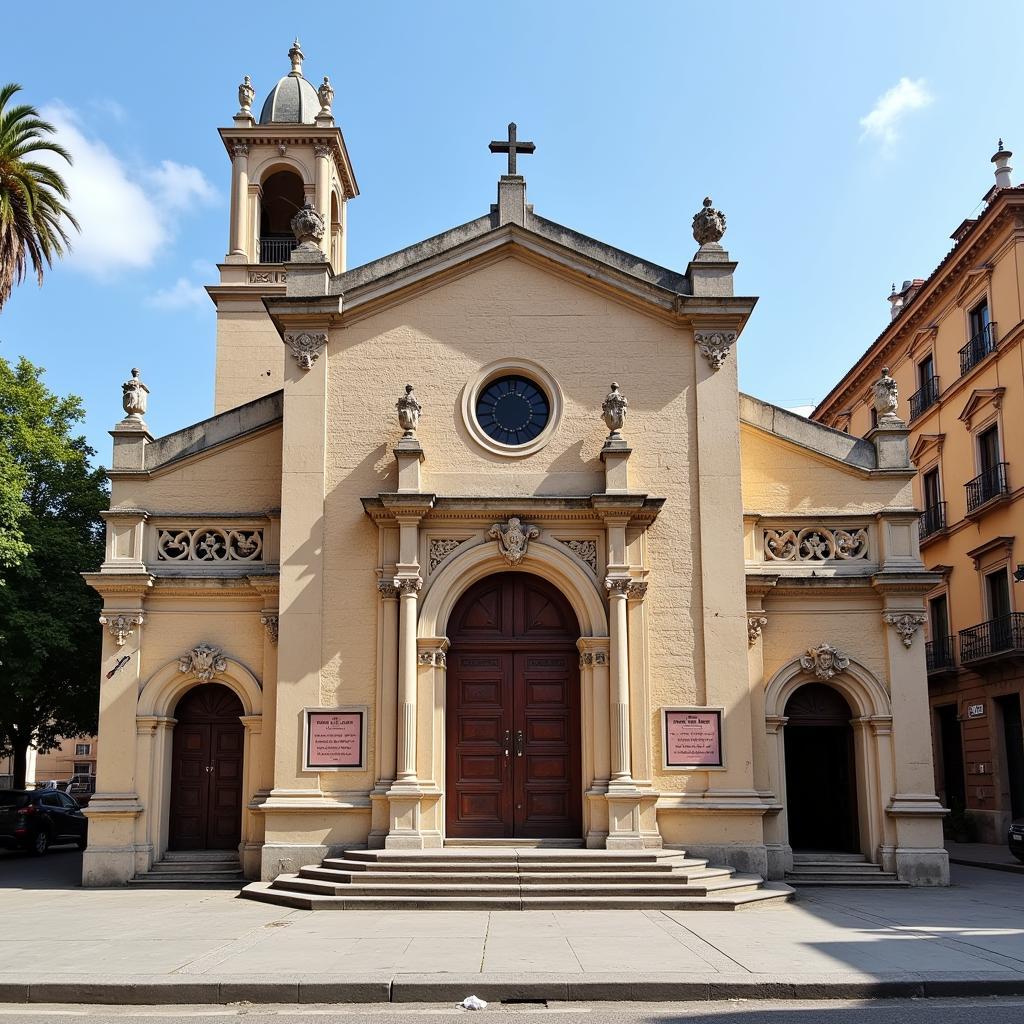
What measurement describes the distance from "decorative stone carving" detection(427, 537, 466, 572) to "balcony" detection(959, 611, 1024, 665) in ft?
52.1

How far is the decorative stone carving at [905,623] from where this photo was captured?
61.1 ft

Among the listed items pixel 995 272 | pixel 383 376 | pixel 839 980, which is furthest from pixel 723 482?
pixel 995 272

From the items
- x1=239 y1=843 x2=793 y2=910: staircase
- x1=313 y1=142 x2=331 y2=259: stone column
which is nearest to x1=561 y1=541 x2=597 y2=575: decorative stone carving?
x1=239 y1=843 x2=793 y2=910: staircase

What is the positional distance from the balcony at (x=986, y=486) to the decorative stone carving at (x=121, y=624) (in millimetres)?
21203

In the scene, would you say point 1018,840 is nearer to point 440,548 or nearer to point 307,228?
point 440,548

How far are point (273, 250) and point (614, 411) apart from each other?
14.8 m

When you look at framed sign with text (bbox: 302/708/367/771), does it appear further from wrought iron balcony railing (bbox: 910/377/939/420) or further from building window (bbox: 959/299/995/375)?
wrought iron balcony railing (bbox: 910/377/939/420)

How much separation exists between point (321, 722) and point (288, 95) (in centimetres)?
2014

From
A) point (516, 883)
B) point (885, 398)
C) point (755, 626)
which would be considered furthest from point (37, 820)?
point (885, 398)

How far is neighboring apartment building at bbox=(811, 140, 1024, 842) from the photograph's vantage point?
28.4m

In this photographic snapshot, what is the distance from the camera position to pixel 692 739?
1756 cm

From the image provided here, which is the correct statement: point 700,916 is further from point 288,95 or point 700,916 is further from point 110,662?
point 288,95

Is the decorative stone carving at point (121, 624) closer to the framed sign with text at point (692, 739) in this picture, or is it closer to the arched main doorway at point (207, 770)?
the arched main doorway at point (207, 770)

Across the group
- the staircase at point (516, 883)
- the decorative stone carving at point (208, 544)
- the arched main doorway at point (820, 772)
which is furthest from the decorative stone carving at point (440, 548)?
the arched main doorway at point (820, 772)
